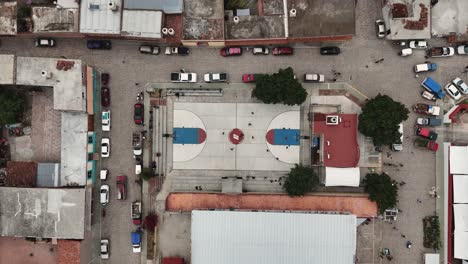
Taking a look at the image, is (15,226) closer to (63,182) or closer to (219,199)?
(63,182)

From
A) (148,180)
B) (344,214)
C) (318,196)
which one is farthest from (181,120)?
(344,214)

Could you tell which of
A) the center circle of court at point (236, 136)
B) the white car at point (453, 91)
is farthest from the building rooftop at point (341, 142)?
the white car at point (453, 91)

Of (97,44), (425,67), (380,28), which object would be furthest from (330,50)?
(97,44)

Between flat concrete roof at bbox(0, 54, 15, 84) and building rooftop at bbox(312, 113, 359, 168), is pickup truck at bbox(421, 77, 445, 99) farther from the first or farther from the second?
flat concrete roof at bbox(0, 54, 15, 84)

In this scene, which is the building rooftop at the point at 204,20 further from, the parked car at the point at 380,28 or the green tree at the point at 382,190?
the green tree at the point at 382,190

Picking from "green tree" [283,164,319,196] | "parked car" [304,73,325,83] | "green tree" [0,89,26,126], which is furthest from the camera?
"parked car" [304,73,325,83]

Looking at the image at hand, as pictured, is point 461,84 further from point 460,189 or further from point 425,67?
point 460,189

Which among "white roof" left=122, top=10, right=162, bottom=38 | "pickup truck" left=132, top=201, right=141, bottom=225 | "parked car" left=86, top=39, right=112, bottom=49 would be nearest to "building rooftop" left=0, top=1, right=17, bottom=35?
"parked car" left=86, top=39, right=112, bottom=49
